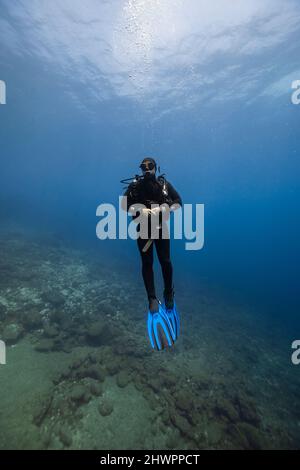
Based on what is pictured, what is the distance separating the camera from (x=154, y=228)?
187 inches

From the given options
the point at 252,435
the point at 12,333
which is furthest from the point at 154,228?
the point at 12,333

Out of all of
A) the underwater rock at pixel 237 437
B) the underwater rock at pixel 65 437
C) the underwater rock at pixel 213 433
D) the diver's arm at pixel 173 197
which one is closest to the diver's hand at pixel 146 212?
the diver's arm at pixel 173 197

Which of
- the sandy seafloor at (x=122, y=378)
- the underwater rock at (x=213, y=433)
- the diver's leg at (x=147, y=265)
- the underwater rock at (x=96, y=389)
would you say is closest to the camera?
the diver's leg at (x=147, y=265)

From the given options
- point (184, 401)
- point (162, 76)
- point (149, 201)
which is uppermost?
Answer: point (162, 76)

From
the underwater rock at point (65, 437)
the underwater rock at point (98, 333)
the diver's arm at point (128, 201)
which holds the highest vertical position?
the diver's arm at point (128, 201)

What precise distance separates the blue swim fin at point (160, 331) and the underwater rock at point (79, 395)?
382 centimetres

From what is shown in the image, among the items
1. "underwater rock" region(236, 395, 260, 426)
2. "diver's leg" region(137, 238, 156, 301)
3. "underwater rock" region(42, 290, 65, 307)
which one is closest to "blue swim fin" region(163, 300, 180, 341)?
"diver's leg" region(137, 238, 156, 301)

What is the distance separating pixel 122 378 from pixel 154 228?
5.87 meters

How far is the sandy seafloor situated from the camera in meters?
6.39

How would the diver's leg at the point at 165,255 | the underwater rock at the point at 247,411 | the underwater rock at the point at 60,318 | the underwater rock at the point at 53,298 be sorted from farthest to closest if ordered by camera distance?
the underwater rock at the point at 53,298 < the underwater rock at the point at 60,318 < the underwater rock at the point at 247,411 < the diver's leg at the point at 165,255

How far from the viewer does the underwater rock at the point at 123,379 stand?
7789 millimetres

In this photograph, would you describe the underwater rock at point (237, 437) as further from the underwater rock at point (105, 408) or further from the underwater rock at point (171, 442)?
the underwater rock at point (105, 408)

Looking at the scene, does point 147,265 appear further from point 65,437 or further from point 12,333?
point 12,333
